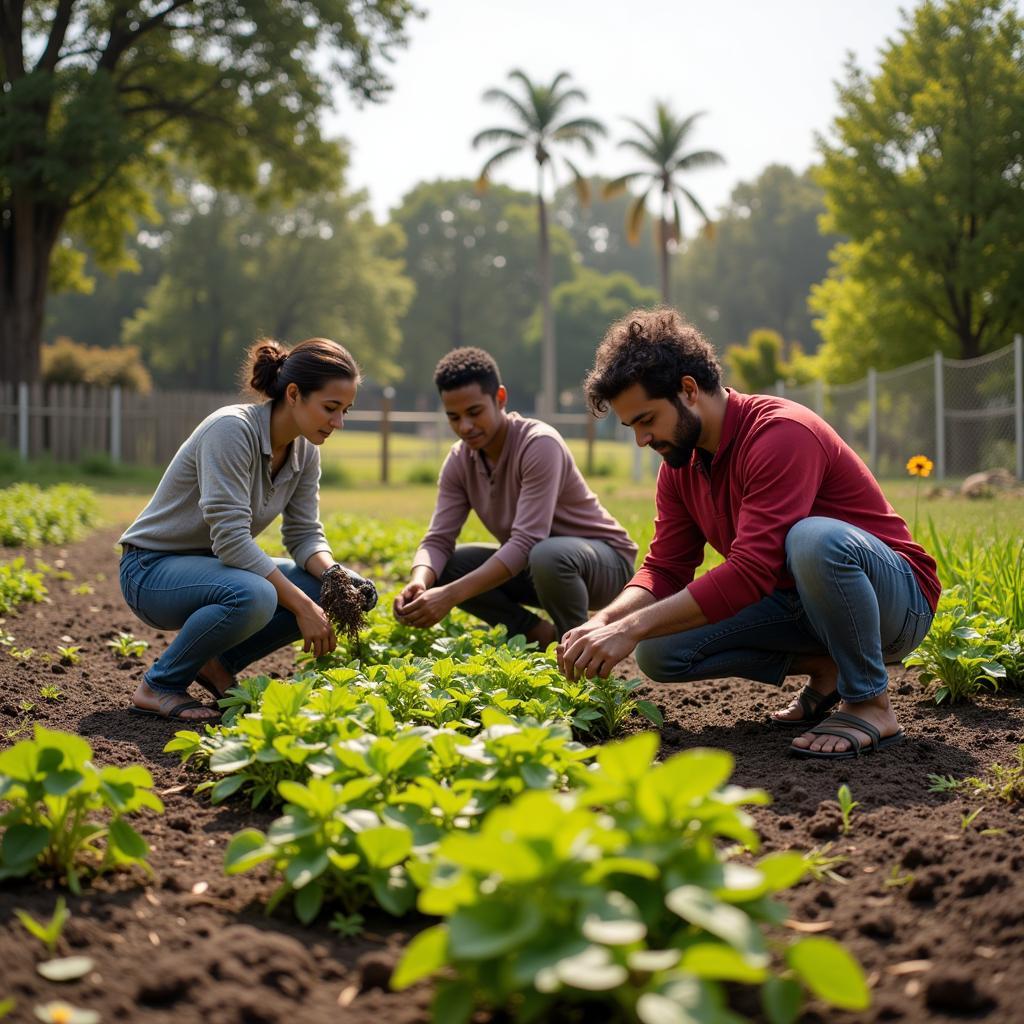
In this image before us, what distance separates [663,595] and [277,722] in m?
1.46

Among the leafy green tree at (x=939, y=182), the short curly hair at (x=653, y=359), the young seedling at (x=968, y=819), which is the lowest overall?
the young seedling at (x=968, y=819)

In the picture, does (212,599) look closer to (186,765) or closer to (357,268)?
(186,765)

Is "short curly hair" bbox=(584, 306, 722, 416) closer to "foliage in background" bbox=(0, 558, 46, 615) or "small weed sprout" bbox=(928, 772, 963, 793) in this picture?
"small weed sprout" bbox=(928, 772, 963, 793)

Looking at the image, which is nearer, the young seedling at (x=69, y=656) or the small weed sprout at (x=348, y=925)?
the small weed sprout at (x=348, y=925)

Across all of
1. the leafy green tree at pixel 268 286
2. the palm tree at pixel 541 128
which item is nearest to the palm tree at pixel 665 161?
the palm tree at pixel 541 128

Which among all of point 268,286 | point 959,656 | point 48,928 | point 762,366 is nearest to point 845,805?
point 959,656

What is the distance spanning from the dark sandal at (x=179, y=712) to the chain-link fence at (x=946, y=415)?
534 inches

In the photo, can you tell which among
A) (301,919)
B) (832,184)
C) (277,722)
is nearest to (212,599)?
(277,722)

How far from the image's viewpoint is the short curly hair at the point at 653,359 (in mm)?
3037

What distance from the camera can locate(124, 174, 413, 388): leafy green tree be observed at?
44.0 m

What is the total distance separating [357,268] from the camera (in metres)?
44.7

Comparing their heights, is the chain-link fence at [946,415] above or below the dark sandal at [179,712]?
above

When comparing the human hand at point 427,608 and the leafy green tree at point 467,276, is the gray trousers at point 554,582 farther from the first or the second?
the leafy green tree at point 467,276

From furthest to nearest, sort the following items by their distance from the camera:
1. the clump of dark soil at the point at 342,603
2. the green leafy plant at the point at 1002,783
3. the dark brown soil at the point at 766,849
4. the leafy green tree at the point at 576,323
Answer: the leafy green tree at the point at 576,323 → the clump of dark soil at the point at 342,603 → the green leafy plant at the point at 1002,783 → the dark brown soil at the point at 766,849
